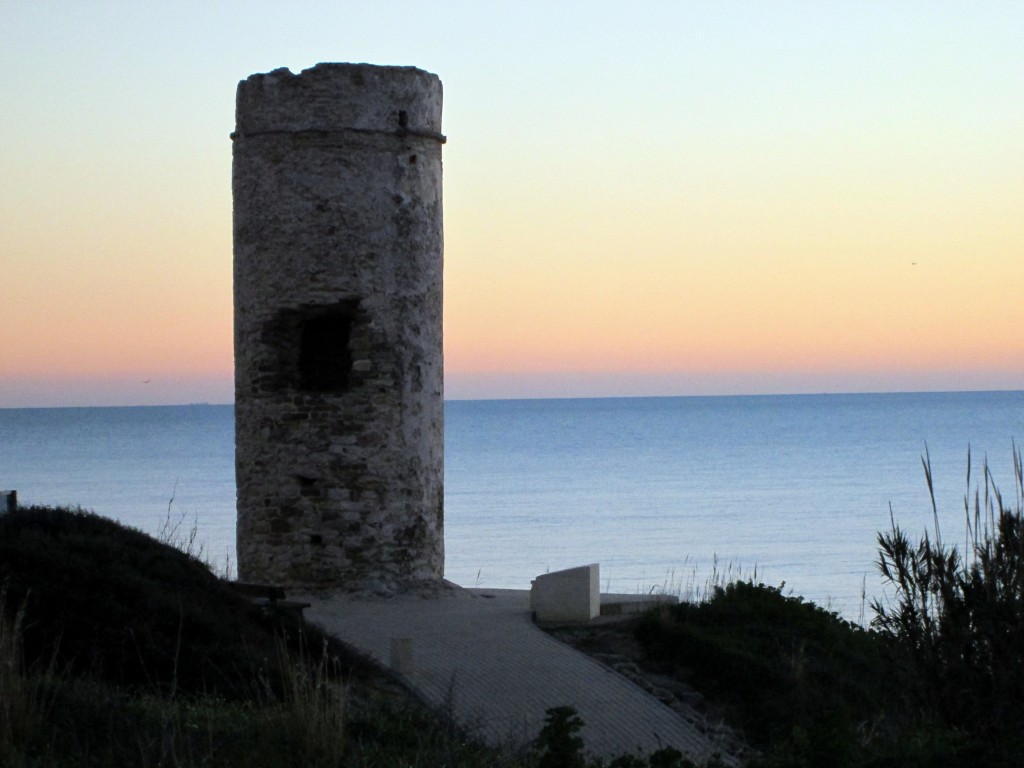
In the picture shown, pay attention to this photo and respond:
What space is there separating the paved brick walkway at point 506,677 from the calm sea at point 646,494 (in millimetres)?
2091

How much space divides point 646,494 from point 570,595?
3014 cm

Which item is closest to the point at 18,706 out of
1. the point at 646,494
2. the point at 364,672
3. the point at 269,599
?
the point at 364,672

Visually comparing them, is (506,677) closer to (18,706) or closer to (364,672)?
(364,672)

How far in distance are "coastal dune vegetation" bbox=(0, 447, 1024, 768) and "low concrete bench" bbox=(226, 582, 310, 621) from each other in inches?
6.2

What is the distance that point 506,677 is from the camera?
33.9ft

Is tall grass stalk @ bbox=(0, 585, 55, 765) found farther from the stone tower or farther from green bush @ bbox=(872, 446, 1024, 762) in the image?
the stone tower

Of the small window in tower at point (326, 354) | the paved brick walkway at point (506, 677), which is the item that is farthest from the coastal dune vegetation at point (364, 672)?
the small window in tower at point (326, 354)

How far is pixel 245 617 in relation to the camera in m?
10.1

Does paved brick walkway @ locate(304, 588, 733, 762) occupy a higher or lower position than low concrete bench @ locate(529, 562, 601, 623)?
lower

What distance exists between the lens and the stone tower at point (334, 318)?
42.9ft

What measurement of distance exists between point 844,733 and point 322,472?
7.19 m

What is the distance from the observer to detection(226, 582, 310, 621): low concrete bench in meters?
→ 10.5

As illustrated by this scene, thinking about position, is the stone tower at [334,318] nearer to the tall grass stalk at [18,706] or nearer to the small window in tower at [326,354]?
the small window in tower at [326,354]

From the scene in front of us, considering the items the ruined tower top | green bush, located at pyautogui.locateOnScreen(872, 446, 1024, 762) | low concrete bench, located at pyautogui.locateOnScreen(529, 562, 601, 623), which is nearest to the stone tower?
the ruined tower top
